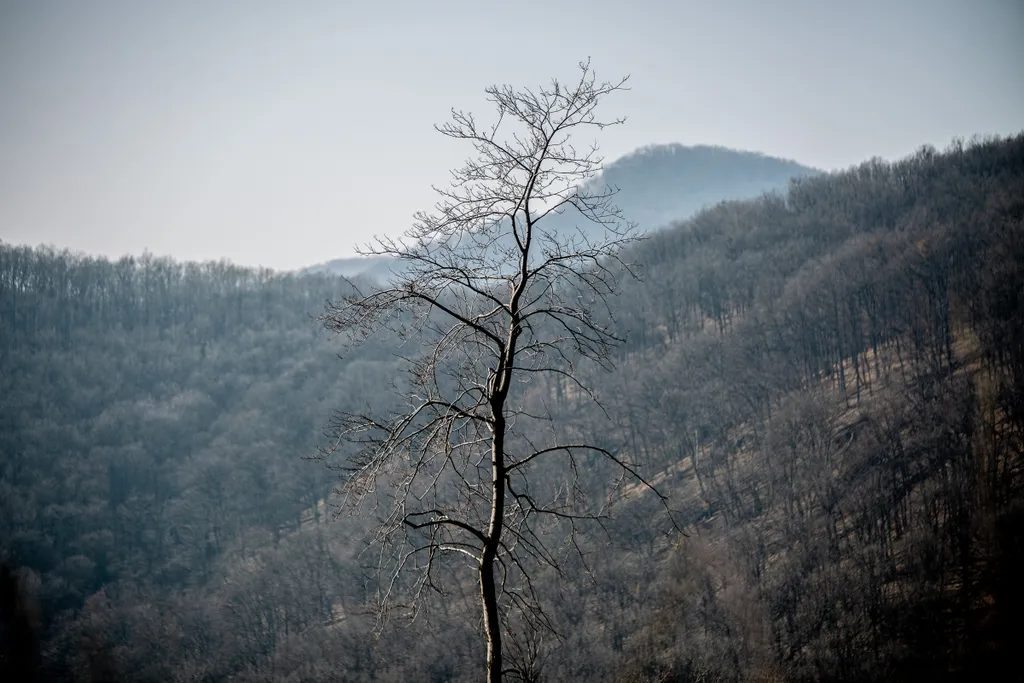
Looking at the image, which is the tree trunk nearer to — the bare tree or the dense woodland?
the bare tree

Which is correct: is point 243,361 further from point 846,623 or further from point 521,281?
point 521,281

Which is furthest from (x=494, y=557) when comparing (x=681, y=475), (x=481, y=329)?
(x=681, y=475)

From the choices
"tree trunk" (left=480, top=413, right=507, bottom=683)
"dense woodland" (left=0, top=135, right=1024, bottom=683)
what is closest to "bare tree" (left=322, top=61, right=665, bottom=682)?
"tree trunk" (left=480, top=413, right=507, bottom=683)

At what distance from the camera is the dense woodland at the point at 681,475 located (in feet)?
144

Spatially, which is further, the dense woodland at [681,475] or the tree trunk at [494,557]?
the dense woodland at [681,475]

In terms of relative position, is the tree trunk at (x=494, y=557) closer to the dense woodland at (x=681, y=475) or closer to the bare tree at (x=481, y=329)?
the bare tree at (x=481, y=329)

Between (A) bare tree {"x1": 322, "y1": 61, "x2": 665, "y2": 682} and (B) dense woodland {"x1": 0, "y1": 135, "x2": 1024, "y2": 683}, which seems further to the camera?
(B) dense woodland {"x1": 0, "y1": 135, "x2": 1024, "y2": 683}

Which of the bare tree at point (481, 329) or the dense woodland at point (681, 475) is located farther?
the dense woodland at point (681, 475)

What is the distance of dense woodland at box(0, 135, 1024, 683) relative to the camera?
144 feet

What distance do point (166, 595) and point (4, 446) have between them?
33.2 m

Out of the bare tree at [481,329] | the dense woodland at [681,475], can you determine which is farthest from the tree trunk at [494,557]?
the dense woodland at [681,475]

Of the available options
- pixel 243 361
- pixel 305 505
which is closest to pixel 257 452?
pixel 305 505

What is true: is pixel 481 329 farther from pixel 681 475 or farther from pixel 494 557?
pixel 681 475

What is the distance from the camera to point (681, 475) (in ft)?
203
